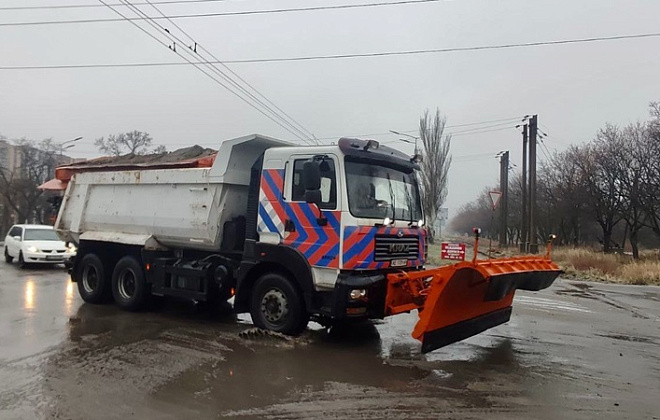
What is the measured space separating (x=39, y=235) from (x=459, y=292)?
16.5 metres

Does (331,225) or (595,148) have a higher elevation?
(595,148)

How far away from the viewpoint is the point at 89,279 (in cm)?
1093

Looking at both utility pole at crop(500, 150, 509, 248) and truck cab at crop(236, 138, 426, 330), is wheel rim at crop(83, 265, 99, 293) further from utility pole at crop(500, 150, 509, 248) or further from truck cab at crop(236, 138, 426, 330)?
utility pole at crop(500, 150, 509, 248)

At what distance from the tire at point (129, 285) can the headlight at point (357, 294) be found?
14.7 ft

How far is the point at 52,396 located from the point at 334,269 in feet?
11.7

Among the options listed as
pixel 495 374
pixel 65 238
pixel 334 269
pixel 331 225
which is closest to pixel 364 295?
pixel 334 269

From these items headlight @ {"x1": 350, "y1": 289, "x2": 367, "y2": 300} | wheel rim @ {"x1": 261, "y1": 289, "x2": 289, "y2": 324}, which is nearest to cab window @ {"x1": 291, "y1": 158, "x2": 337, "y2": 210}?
headlight @ {"x1": 350, "y1": 289, "x2": 367, "y2": 300}

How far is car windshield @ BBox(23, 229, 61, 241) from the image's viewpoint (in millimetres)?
18422

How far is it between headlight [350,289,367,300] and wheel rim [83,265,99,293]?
6.14m

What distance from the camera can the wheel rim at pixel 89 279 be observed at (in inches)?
427

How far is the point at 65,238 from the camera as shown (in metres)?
11.5

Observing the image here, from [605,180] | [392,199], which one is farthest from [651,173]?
[392,199]

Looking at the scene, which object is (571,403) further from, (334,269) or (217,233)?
(217,233)

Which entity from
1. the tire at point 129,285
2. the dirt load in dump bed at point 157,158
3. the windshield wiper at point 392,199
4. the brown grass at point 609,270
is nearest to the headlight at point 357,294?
the windshield wiper at point 392,199
